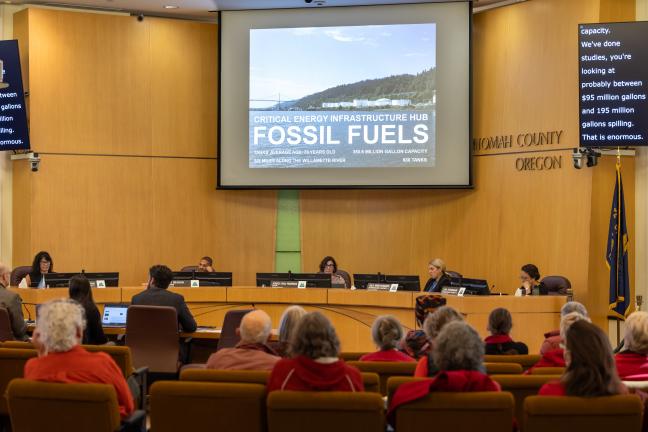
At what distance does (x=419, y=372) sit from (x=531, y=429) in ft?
2.42

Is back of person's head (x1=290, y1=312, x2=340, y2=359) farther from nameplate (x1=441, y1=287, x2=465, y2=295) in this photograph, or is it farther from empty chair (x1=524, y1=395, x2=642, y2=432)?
nameplate (x1=441, y1=287, x2=465, y2=295)

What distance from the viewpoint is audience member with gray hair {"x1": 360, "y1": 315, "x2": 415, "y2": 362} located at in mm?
4680

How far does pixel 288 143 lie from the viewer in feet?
38.2

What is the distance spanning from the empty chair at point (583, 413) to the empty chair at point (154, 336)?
12.5 ft

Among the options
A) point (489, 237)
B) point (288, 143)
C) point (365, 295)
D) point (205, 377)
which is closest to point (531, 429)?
point (205, 377)

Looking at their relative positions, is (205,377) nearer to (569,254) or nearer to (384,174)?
(569,254)

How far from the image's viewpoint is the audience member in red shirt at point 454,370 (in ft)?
11.4

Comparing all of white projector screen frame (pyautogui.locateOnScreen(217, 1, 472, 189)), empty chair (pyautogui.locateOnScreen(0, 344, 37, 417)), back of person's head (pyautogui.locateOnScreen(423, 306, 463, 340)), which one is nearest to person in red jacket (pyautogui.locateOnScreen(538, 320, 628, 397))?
back of person's head (pyautogui.locateOnScreen(423, 306, 463, 340))

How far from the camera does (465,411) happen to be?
11.2 ft

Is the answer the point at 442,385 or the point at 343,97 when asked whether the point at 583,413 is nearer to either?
the point at 442,385

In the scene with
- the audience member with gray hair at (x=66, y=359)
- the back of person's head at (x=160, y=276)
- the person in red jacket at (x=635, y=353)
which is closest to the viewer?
the audience member with gray hair at (x=66, y=359)

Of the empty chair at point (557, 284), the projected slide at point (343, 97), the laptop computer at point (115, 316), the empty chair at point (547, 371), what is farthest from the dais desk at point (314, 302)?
the empty chair at point (547, 371)

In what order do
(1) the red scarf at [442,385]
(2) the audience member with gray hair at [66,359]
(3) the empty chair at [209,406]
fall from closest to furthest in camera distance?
1. (1) the red scarf at [442,385]
2. (3) the empty chair at [209,406]
3. (2) the audience member with gray hair at [66,359]

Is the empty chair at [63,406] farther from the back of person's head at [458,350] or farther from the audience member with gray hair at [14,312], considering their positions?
the audience member with gray hair at [14,312]
